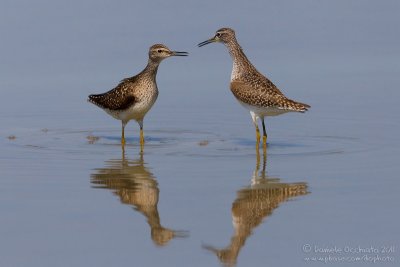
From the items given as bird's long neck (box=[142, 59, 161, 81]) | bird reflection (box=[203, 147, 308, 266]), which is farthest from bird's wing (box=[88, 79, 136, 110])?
bird reflection (box=[203, 147, 308, 266])

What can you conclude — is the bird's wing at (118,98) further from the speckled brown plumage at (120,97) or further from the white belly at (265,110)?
the white belly at (265,110)

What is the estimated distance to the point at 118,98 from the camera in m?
16.4

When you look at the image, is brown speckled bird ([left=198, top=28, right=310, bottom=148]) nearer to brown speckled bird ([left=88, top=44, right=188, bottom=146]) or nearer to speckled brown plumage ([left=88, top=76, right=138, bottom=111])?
brown speckled bird ([left=88, top=44, right=188, bottom=146])

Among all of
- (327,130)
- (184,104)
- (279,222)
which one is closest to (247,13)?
(184,104)

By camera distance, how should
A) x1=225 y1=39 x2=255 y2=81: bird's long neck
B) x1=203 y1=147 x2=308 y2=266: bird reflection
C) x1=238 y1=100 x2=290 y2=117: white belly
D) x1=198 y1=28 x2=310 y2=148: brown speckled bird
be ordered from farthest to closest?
x1=225 y1=39 x2=255 y2=81: bird's long neck < x1=238 y1=100 x2=290 y2=117: white belly < x1=198 y1=28 x2=310 y2=148: brown speckled bird < x1=203 y1=147 x2=308 y2=266: bird reflection

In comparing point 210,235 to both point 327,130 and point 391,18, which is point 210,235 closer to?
point 327,130

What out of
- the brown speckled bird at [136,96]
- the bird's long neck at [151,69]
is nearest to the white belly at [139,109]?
the brown speckled bird at [136,96]

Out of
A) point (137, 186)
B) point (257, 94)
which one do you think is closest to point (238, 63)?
point (257, 94)

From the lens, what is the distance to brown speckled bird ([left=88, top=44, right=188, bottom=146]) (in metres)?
16.1

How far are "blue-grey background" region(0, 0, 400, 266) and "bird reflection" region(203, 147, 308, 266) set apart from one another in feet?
0.35

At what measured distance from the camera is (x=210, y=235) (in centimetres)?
998

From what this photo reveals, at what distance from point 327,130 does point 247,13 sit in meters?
7.60

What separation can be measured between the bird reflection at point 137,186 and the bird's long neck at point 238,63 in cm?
264

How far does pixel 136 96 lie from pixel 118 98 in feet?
1.23
